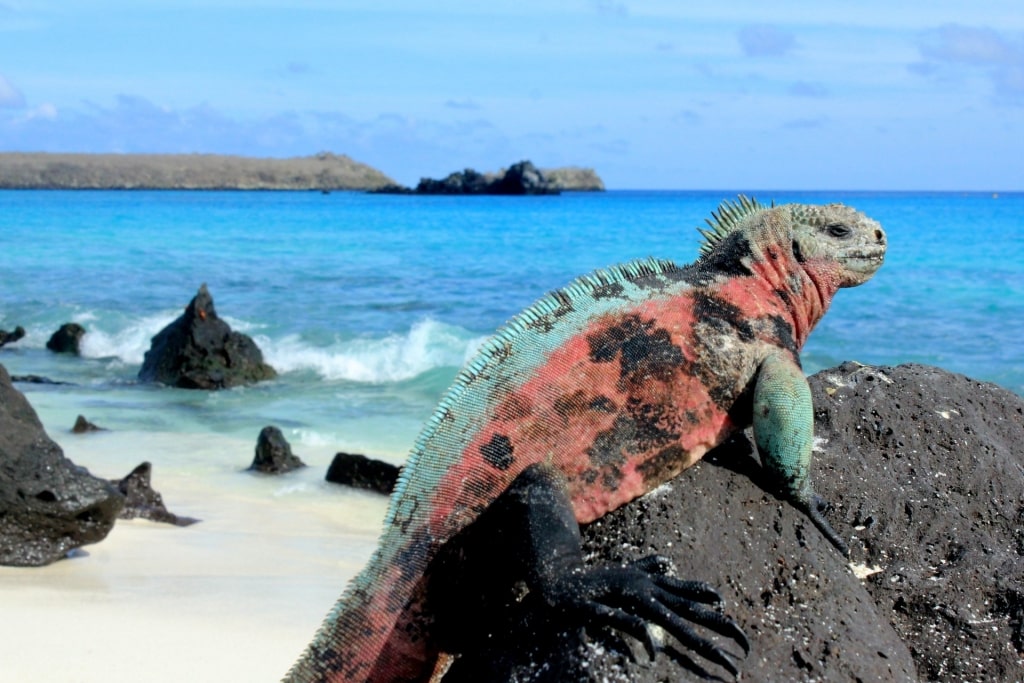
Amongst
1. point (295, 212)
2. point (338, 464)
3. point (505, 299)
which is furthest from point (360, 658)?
point (295, 212)

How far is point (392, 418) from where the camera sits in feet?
43.9

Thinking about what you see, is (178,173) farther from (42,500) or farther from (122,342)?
(42,500)

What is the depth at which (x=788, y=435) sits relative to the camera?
354 cm

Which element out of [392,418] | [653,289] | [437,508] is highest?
[653,289]

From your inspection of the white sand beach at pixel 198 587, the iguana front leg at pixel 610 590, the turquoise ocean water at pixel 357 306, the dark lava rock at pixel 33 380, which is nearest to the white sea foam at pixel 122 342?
the turquoise ocean water at pixel 357 306

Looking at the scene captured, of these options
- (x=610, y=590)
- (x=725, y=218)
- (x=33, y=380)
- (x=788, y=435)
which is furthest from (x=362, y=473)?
(x=33, y=380)

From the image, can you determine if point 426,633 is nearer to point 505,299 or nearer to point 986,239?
point 505,299

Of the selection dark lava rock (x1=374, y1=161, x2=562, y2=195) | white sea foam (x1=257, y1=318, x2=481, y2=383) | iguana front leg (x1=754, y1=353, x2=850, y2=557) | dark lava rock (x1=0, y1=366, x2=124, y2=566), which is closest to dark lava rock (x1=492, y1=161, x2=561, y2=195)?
dark lava rock (x1=374, y1=161, x2=562, y2=195)

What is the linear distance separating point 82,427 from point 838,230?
29.4ft

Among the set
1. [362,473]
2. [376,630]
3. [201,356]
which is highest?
[376,630]

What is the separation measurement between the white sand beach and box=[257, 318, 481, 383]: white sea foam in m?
6.90

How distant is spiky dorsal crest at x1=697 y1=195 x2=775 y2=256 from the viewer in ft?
13.4

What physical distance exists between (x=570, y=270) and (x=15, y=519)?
23800 mm

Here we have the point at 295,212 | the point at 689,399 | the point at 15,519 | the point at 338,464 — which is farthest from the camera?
the point at 295,212
